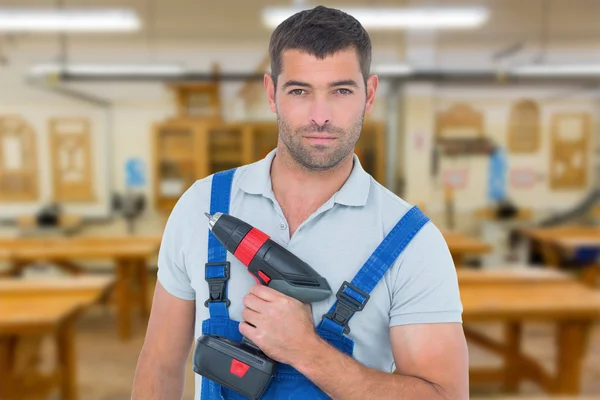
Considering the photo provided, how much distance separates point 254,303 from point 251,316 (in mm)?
24

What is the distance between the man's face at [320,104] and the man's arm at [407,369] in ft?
1.18

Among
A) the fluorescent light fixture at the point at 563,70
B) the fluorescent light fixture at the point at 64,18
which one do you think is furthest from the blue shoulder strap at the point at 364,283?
the fluorescent light fixture at the point at 563,70

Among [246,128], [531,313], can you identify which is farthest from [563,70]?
[246,128]

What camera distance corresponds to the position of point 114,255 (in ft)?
13.7

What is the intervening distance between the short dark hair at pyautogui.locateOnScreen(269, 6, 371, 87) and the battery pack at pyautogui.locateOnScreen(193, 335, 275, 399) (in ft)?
1.69

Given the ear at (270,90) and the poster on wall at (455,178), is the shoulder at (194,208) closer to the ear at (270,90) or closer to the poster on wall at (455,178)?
the ear at (270,90)

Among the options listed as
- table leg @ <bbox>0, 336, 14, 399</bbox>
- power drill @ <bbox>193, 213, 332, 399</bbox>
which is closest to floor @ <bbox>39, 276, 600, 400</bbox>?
table leg @ <bbox>0, 336, 14, 399</bbox>

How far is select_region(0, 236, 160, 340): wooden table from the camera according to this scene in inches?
163

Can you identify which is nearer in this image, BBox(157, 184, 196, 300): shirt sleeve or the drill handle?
the drill handle

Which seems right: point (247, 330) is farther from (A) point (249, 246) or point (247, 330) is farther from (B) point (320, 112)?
(B) point (320, 112)

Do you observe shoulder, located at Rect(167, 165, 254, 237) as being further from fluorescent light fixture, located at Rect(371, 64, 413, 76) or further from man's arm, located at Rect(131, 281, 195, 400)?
fluorescent light fixture, located at Rect(371, 64, 413, 76)

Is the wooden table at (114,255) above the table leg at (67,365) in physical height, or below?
above

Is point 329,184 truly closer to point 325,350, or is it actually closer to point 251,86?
point 325,350

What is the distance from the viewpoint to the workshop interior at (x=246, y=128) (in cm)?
495
